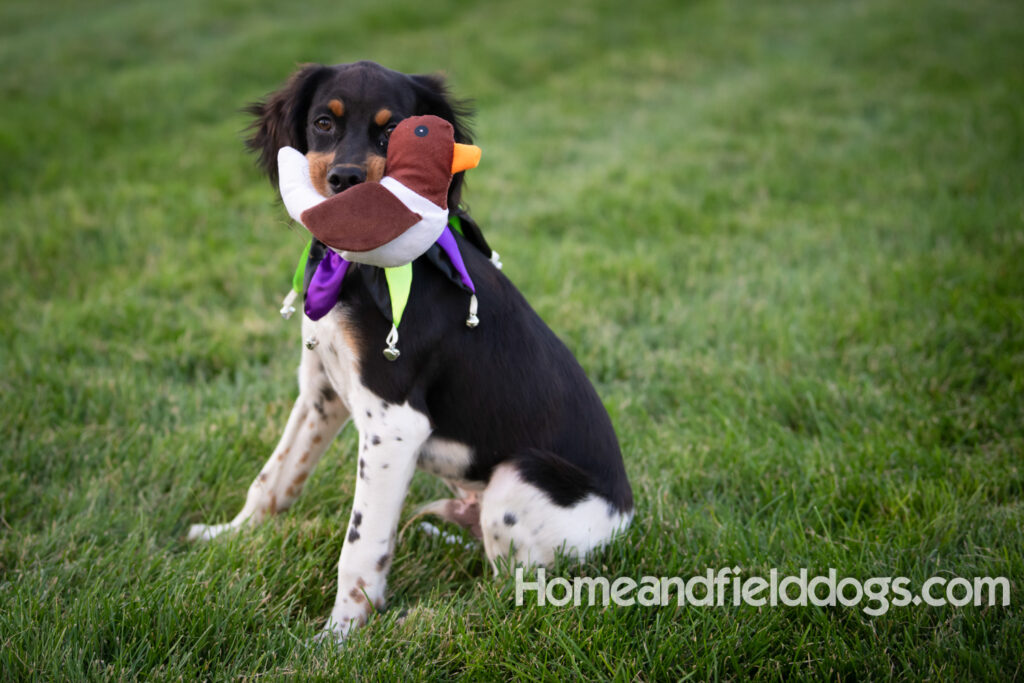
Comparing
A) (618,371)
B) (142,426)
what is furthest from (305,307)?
(618,371)

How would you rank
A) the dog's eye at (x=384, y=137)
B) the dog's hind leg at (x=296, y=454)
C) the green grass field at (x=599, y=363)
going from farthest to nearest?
the dog's hind leg at (x=296, y=454), the dog's eye at (x=384, y=137), the green grass field at (x=599, y=363)

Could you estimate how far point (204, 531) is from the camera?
9.20ft

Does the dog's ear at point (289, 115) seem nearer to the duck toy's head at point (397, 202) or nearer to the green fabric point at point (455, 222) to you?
the duck toy's head at point (397, 202)

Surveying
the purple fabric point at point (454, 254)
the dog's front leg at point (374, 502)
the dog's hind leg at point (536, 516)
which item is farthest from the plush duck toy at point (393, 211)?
the dog's hind leg at point (536, 516)

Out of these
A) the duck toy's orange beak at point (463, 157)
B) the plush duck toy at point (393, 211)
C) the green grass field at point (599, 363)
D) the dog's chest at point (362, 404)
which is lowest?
the green grass field at point (599, 363)

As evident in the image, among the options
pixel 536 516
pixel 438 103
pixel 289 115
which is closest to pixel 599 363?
pixel 536 516

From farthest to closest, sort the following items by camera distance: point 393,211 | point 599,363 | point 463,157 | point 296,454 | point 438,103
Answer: point 599,363 < point 296,454 < point 438,103 < point 463,157 < point 393,211

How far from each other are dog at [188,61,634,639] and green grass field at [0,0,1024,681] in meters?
0.19

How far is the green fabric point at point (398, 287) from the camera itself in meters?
2.20

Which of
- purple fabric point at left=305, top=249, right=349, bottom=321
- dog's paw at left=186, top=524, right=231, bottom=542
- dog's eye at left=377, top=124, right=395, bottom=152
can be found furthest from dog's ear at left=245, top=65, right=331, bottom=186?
dog's paw at left=186, top=524, right=231, bottom=542

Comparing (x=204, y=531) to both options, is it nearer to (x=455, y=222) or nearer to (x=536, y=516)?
(x=536, y=516)

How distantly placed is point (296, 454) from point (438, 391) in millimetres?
694

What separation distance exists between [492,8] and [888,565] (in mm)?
10887

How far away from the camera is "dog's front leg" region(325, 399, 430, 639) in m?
2.31
